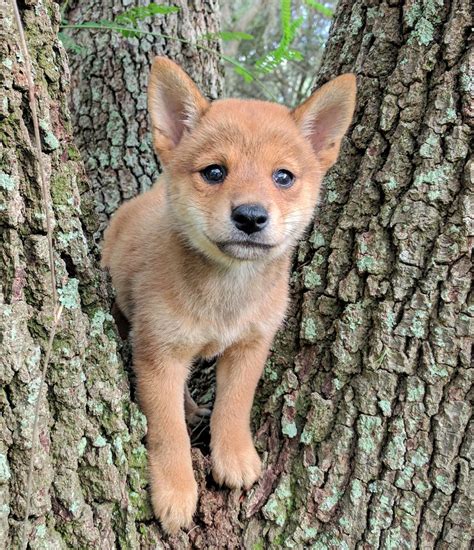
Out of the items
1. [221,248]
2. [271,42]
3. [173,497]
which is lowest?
[173,497]

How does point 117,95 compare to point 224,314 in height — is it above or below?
above

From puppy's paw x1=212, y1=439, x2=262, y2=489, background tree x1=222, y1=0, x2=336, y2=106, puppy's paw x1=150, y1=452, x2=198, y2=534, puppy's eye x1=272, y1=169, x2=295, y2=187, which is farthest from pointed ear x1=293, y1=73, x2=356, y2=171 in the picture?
background tree x1=222, y1=0, x2=336, y2=106

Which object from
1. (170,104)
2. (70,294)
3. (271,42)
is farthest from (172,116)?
(271,42)

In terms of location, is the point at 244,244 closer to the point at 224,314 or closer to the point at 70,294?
the point at 224,314

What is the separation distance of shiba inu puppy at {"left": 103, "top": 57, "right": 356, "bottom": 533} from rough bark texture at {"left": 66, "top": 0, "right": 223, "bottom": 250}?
4.83 feet

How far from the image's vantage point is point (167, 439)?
8.75 ft

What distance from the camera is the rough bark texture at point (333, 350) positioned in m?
2.02

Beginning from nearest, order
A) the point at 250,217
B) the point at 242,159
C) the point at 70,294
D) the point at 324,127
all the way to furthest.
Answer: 1. the point at 70,294
2. the point at 250,217
3. the point at 242,159
4. the point at 324,127

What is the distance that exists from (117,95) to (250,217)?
2.46m

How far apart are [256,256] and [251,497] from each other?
1130mm

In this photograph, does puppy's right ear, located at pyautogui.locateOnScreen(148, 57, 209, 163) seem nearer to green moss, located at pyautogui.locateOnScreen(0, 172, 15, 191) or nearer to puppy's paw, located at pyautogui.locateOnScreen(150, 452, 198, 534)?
green moss, located at pyautogui.locateOnScreen(0, 172, 15, 191)

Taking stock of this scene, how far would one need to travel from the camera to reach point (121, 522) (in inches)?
89.9

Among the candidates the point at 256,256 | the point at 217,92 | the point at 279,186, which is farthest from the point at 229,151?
the point at 217,92

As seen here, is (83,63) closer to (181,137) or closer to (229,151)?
(181,137)
